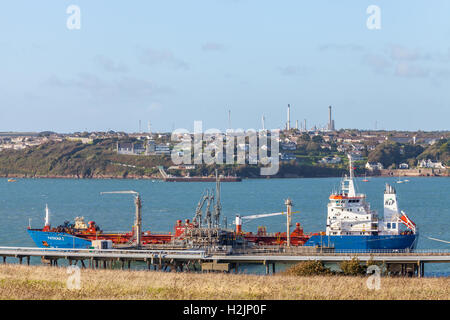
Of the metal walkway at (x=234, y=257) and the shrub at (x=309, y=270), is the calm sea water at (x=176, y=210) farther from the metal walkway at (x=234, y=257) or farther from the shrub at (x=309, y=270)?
the shrub at (x=309, y=270)

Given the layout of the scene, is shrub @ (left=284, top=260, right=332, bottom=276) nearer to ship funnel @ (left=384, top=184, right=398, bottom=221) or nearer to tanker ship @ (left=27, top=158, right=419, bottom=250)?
tanker ship @ (left=27, top=158, right=419, bottom=250)

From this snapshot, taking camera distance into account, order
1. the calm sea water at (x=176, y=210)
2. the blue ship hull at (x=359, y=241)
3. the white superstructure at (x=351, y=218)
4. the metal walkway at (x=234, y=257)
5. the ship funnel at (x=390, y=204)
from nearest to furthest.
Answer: the metal walkway at (x=234, y=257) < the blue ship hull at (x=359, y=241) < the white superstructure at (x=351, y=218) < the ship funnel at (x=390, y=204) < the calm sea water at (x=176, y=210)

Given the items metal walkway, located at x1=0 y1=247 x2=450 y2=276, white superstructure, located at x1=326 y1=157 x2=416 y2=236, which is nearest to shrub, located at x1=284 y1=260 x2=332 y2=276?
metal walkway, located at x1=0 y1=247 x2=450 y2=276

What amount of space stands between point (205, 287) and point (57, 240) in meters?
28.1

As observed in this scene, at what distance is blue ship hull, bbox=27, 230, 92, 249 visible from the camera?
53531 millimetres

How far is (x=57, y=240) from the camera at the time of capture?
54.9 metres

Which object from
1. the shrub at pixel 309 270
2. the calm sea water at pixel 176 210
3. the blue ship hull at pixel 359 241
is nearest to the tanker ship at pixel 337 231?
the blue ship hull at pixel 359 241

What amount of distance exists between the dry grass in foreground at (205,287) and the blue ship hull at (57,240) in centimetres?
1885

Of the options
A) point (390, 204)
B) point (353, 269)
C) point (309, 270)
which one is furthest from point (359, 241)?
point (309, 270)

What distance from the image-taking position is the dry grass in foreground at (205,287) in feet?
91.3

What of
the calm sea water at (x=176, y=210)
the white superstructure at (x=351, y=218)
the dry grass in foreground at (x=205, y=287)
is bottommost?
the calm sea water at (x=176, y=210)

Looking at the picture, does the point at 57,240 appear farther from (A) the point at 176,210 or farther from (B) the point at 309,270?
(A) the point at 176,210

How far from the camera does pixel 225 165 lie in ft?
646

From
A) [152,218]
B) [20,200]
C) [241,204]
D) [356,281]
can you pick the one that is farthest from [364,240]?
[20,200]
